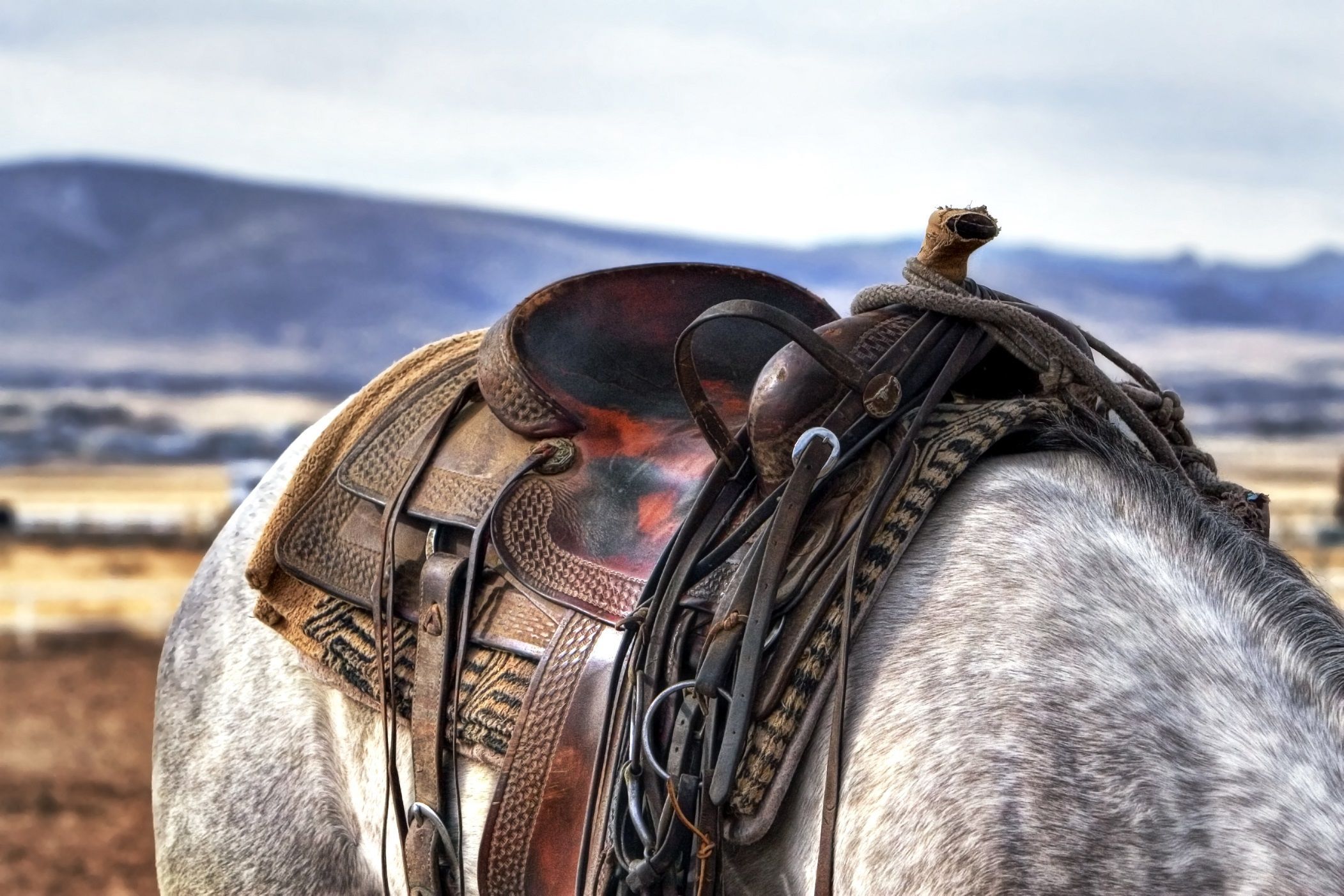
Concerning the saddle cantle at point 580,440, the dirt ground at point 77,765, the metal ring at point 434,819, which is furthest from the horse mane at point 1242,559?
the dirt ground at point 77,765

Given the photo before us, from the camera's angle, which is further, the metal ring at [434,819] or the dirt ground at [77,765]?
the dirt ground at [77,765]

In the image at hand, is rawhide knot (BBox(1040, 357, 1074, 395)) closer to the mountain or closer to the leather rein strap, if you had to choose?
the leather rein strap

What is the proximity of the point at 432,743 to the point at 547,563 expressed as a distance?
319 mm

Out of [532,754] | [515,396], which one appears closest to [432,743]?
[532,754]

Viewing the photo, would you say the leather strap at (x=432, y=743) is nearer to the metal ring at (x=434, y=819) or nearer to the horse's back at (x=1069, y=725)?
the metal ring at (x=434, y=819)

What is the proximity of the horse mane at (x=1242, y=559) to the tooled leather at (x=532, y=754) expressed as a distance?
660 millimetres

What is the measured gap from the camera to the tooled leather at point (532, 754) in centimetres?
165

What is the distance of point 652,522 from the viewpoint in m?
1.73

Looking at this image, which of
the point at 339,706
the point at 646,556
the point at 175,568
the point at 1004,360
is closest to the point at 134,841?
the point at 339,706

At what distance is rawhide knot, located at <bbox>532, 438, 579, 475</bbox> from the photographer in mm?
1876

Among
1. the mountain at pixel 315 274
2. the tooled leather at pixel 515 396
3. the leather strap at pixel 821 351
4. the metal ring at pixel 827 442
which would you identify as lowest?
the mountain at pixel 315 274

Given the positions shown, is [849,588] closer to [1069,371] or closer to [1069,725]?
[1069,725]

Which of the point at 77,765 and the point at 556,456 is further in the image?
the point at 77,765

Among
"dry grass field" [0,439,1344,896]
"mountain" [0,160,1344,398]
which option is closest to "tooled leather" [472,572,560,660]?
"dry grass field" [0,439,1344,896]
